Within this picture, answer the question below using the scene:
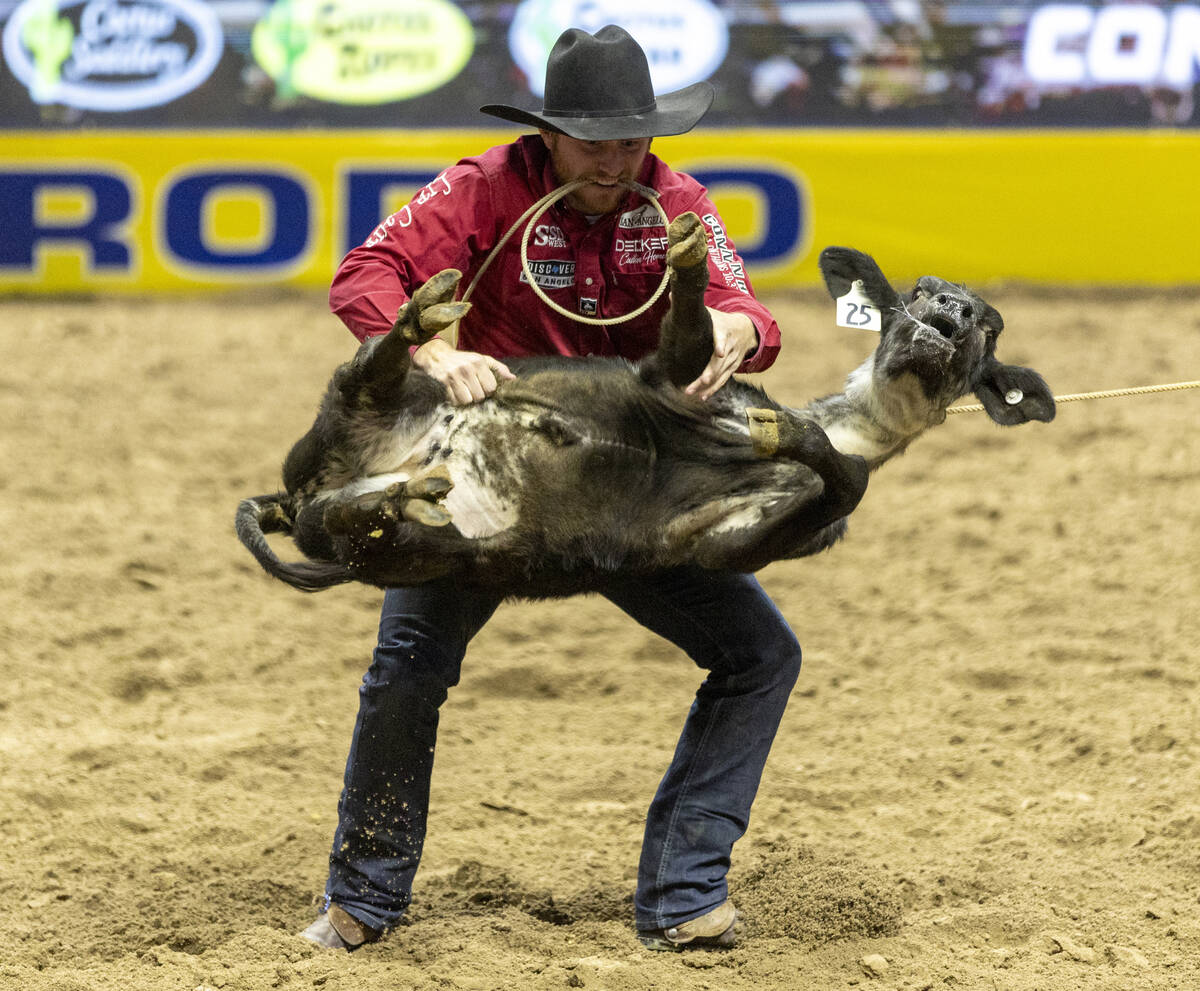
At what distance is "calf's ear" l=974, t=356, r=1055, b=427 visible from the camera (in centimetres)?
322

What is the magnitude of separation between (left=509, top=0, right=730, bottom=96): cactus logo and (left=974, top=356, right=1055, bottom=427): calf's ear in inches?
197

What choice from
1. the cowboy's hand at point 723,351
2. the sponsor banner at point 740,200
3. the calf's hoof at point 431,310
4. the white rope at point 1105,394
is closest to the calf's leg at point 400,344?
the calf's hoof at point 431,310

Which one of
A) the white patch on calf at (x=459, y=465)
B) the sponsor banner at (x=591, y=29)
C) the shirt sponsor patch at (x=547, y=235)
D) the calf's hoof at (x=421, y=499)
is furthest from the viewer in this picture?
the sponsor banner at (x=591, y=29)

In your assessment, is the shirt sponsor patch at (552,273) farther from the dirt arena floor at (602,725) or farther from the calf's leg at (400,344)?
the dirt arena floor at (602,725)

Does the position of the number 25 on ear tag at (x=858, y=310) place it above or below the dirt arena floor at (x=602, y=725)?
above

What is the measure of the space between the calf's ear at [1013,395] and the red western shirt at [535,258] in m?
0.47

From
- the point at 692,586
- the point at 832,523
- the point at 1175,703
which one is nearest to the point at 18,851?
the point at 692,586

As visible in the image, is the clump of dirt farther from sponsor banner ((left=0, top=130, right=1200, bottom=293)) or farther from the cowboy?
sponsor banner ((left=0, top=130, right=1200, bottom=293))

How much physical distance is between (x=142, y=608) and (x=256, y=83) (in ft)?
12.4

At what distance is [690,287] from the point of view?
2.90 m

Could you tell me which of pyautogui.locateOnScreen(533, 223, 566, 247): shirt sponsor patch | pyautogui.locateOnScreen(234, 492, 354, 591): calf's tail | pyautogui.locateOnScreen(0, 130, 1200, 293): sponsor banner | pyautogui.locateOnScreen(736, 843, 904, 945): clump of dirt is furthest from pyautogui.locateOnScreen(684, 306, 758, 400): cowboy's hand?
pyautogui.locateOnScreen(0, 130, 1200, 293): sponsor banner

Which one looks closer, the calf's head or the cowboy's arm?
the cowboy's arm

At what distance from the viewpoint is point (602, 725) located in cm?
457

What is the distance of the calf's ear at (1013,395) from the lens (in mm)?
3219
